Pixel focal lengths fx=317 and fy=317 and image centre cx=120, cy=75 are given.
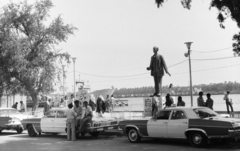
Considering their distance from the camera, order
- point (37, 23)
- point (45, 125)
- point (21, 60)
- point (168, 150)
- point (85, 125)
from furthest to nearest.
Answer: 1. point (37, 23)
2. point (21, 60)
3. point (45, 125)
4. point (85, 125)
5. point (168, 150)

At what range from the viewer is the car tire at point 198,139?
10.6 metres

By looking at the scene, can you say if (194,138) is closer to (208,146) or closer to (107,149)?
(208,146)

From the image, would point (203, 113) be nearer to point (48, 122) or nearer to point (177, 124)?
point (177, 124)

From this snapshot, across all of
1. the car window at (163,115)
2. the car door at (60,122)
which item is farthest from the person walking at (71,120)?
the car window at (163,115)

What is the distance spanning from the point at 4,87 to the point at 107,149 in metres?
21.1

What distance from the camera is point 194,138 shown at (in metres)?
10.8

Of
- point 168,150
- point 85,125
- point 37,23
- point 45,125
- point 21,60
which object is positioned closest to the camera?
point 168,150

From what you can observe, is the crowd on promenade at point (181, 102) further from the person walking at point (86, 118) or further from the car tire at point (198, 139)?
the car tire at point (198, 139)

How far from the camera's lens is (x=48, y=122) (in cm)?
1565

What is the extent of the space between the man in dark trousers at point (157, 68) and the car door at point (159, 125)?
6429 millimetres

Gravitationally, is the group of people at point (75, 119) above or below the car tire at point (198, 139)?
above

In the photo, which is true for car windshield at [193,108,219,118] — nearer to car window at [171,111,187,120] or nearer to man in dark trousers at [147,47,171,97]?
car window at [171,111,187,120]

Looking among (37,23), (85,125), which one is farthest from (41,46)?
(85,125)

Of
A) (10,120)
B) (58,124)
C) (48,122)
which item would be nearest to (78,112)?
(58,124)
